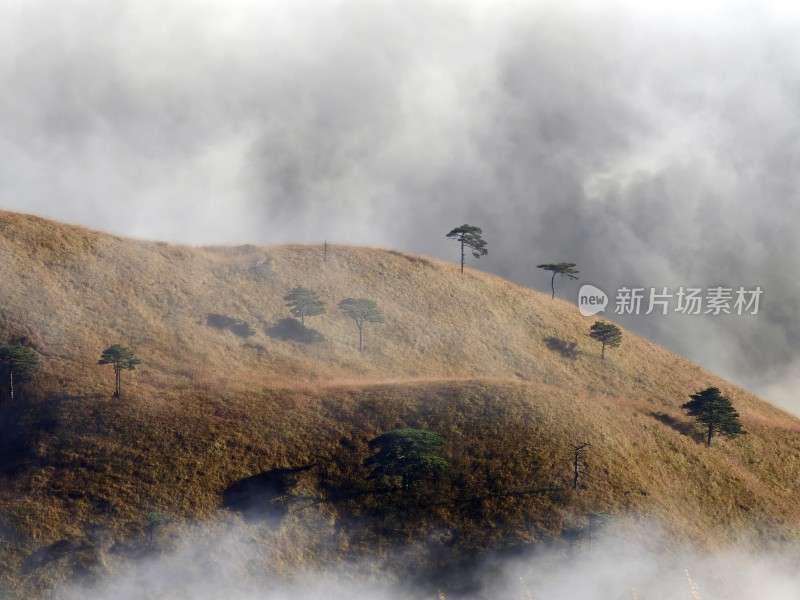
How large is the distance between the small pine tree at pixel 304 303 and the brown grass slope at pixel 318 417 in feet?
12.7

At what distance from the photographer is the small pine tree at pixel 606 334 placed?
11662 centimetres

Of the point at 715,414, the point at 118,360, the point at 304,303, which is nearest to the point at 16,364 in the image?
the point at 118,360

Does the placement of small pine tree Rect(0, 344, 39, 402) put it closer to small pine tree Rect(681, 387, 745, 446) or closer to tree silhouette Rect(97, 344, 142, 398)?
tree silhouette Rect(97, 344, 142, 398)

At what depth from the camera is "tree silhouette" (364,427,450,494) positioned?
73938 millimetres

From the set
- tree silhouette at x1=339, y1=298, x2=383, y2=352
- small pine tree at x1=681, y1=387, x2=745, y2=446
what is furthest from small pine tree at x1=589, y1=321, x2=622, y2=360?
tree silhouette at x1=339, y1=298, x2=383, y2=352

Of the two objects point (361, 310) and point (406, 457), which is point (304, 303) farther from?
point (406, 457)

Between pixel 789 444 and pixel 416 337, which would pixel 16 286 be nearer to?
pixel 416 337

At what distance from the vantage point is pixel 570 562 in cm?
6919

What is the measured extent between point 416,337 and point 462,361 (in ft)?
27.0

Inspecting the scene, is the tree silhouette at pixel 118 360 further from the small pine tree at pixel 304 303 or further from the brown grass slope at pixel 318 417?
the small pine tree at pixel 304 303

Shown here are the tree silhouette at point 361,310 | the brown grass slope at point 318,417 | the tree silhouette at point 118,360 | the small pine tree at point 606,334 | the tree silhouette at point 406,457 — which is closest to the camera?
the brown grass slope at point 318,417

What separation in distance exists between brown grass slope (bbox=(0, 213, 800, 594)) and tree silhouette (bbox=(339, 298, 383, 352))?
128 inches

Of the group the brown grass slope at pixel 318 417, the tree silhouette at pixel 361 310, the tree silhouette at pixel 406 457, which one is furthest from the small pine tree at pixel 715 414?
the tree silhouette at pixel 361 310

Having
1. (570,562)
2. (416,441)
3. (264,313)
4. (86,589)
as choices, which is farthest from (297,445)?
(264,313)
